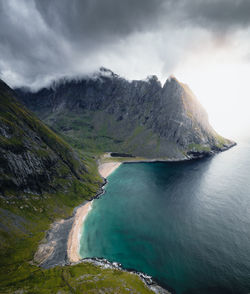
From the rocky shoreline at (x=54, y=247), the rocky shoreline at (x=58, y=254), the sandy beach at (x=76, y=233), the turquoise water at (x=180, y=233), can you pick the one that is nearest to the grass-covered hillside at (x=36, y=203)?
the rocky shoreline at (x=54, y=247)

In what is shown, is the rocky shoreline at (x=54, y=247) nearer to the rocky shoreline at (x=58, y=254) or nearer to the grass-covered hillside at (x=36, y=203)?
the rocky shoreline at (x=58, y=254)

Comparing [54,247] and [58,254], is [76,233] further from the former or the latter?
[58,254]

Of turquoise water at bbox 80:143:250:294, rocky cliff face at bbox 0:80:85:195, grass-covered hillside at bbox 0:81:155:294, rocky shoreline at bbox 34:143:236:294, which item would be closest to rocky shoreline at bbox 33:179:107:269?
rocky shoreline at bbox 34:143:236:294

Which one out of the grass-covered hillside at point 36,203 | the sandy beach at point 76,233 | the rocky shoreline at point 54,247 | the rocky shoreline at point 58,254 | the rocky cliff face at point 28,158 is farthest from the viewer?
the rocky cliff face at point 28,158

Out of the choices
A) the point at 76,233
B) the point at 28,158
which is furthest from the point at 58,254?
the point at 28,158

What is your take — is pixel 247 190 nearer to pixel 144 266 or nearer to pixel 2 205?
pixel 144 266

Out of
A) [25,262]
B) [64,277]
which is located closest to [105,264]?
[64,277]
